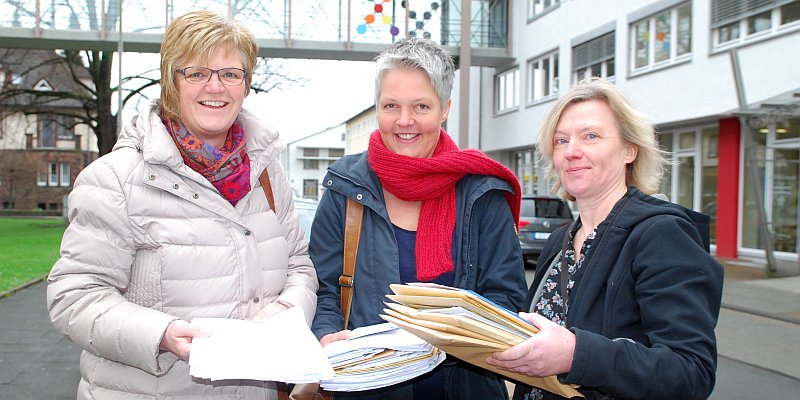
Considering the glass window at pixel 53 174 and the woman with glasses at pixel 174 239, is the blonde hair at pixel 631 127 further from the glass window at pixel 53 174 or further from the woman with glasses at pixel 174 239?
the glass window at pixel 53 174

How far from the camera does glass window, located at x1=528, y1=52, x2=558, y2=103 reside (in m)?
22.9

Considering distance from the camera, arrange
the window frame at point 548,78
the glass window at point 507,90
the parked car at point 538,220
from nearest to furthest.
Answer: the parked car at point 538,220 < the window frame at point 548,78 < the glass window at point 507,90

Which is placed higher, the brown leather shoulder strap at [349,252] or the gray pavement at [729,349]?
the brown leather shoulder strap at [349,252]

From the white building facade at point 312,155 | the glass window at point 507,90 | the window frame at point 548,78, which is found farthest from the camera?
the white building facade at point 312,155

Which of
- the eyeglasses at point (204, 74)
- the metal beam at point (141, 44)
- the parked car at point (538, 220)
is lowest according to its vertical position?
the parked car at point (538, 220)

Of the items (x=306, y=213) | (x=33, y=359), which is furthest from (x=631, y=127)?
(x=33, y=359)

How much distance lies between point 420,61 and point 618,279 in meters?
1.04

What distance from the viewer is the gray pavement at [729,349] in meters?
5.44

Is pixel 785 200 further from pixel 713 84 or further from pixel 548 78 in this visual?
pixel 548 78

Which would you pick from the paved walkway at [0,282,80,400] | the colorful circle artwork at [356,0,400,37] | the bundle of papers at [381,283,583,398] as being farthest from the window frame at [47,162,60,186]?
the bundle of papers at [381,283,583,398]

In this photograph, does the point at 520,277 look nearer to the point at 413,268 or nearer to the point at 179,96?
the point at 413,268

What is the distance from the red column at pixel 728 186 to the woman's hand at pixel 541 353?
15.3 meters

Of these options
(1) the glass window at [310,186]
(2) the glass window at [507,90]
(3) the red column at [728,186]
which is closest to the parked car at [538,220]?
(3) the red column at [728,186]

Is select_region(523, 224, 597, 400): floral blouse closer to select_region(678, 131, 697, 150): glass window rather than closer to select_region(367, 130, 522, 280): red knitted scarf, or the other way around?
select_region(367, 130, 522, 280): red knitted scarf
